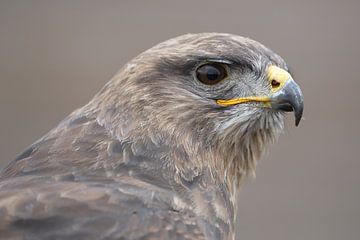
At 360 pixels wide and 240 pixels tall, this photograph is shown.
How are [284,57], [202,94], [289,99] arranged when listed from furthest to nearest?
[284,57], [202,94], [289,99]

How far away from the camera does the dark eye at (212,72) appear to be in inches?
156

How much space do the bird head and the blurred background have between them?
11.1ft

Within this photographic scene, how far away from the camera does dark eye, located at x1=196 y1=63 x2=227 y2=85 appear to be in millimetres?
3971

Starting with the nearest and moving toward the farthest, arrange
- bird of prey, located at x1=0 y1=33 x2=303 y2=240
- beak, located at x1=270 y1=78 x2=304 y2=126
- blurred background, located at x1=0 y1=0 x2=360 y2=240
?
bird of prey, located at x1=0 y1=33 x2=303 y2=240 → beak, located at x1=270 y1=78 x2=304 y2=126 → blurred background, located at x1=0 y1=0 x2=360 y2=240

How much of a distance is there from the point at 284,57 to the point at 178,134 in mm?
3720

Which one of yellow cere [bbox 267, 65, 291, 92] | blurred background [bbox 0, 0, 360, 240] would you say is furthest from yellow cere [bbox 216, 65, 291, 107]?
blurred background [bbox 0, 0, 360, 240]

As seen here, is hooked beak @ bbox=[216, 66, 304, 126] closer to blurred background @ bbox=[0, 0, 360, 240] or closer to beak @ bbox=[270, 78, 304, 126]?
beak @ bbox=[270, 78, 304, 126]

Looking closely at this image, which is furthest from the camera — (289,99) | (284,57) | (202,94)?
(284,57)

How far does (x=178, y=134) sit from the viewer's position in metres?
3.95

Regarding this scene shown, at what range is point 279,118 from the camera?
4.07 meters

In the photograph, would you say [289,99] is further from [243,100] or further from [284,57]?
[284,57]

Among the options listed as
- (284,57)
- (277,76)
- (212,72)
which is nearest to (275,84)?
(277,76)

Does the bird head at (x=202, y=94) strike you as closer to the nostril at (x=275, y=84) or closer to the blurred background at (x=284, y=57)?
the nostril at (x=275, y=84)

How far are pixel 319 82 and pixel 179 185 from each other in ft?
13.3
